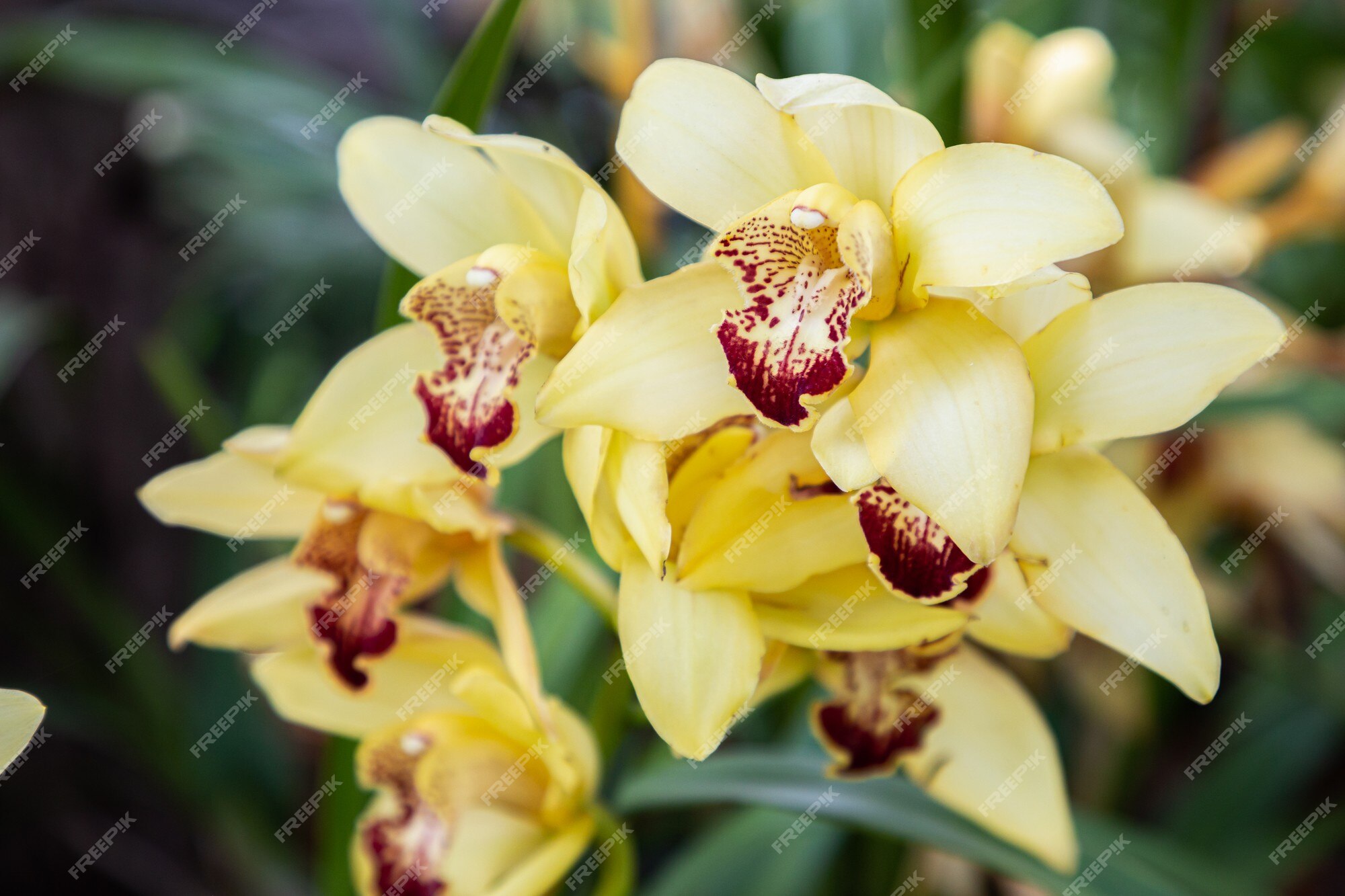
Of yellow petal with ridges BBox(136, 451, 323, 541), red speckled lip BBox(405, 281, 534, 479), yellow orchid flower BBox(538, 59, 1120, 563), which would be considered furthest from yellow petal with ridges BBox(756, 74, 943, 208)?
yellow petal with ridges BBox(136, 451, 323, 541)

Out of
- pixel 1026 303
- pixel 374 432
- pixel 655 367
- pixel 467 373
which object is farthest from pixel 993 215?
pixel 374 432

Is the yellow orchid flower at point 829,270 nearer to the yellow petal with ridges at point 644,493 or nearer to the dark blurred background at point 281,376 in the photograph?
the yellow petal with ridges at point 644,493

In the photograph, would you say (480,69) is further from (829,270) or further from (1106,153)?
(1106,153)

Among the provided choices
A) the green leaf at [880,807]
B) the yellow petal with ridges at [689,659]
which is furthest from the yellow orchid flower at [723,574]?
the green leaf at [880,807]

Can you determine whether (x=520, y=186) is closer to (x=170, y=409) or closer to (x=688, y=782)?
(x=688, y=782)

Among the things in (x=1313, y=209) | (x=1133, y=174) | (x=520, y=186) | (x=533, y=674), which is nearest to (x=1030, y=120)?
(x=1133, y=174)

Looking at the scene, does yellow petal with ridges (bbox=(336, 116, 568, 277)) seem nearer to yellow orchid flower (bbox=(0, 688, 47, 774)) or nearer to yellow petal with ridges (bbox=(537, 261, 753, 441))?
yellow petal with ridges (bbox=(537, 261, 753, 441))
